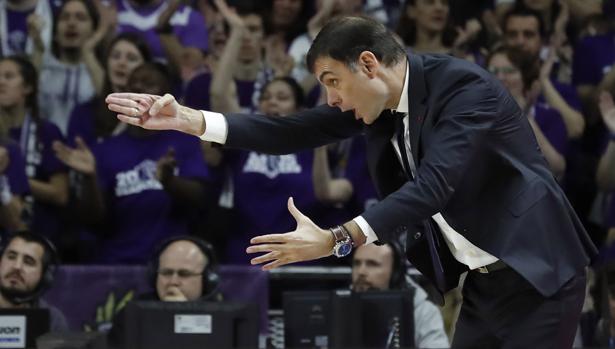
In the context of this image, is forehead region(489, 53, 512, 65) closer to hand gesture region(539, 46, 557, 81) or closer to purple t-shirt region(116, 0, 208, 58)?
hand gesture region(539, 46, 557, 81)

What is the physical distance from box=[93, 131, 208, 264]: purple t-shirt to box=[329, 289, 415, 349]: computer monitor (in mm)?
2047

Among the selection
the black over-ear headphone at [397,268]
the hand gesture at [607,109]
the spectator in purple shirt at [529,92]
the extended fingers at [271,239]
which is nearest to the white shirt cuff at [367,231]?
the extended fingers at [271,239]

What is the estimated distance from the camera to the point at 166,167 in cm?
652

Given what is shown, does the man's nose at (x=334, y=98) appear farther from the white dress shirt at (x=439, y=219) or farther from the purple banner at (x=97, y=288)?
the purple banner at (x=97, y=288)

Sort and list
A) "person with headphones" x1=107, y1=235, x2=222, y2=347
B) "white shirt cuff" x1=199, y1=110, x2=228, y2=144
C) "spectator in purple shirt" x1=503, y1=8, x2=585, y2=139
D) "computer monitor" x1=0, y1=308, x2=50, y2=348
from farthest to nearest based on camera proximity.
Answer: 1. "spectator in purple shirt" x1=503, y1=8, x2=585, y2=139
2. "person with headphones" x1=107, y1=235, x2=222, y2=347
3. "computer monitor" x1=0, y1=308, x2=50, y2=348
4. "white shirt cuff" x1=199, y1=110, x2=228, y2=144

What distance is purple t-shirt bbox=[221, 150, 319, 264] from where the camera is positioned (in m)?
6.66

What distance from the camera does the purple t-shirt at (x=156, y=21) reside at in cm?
739

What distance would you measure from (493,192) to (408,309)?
1849 mm

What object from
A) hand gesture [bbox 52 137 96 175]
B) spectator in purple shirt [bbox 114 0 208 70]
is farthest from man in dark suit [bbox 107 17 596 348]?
spectator in purple shirt [bbox 114 0 208 70]

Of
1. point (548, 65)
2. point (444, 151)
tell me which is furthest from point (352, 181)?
point (444, 151)

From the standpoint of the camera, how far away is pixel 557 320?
314cm

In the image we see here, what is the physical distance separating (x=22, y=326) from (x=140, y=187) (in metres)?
2.17

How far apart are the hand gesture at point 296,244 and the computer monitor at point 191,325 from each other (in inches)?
56.9

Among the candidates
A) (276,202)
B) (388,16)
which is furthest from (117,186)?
(388,16)
